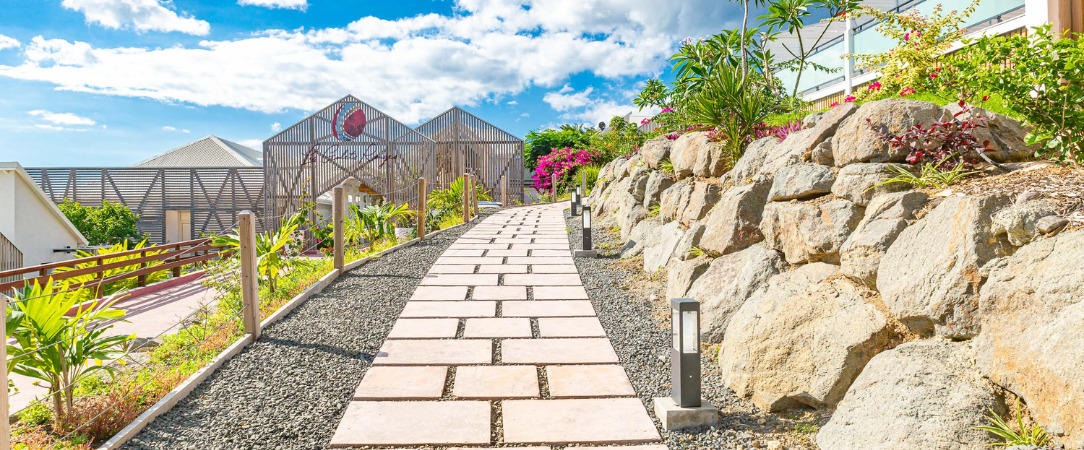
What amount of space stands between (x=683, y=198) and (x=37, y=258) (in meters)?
15.6

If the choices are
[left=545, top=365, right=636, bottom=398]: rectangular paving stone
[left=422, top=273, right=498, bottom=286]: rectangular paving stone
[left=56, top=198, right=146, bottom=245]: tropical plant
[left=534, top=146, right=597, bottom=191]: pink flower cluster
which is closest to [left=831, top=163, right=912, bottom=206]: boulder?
[left=545, top=365, right=636, bottom=398]: rectangular paving stone

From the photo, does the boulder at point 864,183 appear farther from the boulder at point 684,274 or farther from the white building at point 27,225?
the white building at point 27,225

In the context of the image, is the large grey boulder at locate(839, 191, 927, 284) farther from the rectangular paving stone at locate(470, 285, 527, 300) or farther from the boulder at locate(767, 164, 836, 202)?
the rectangular paving stone at locate(470, 285, 527, 300)

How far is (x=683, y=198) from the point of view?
6.00 metres

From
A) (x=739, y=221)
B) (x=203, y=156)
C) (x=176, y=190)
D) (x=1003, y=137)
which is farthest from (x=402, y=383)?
(x=203, y=156)

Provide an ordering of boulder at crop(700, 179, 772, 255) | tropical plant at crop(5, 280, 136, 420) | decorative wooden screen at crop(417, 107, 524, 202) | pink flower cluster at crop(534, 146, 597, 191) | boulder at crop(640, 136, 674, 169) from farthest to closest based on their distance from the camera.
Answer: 1. decorative wooden screen at crop(417, 107, 524, 202)
2. pink flower cluster at crop(534, 146, 597, 191)
3. boulder at crop(640, 136, 674, 169)
4. boulder at crop(700, 179, 772, 255)
5. tropical plant at crop(5, 280, 136, 420)

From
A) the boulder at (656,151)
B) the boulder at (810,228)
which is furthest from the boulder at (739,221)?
the boulder at (656,151)

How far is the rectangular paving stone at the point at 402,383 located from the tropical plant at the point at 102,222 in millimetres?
Result: 20280

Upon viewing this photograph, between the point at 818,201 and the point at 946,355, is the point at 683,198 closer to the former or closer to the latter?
the point at 818,201

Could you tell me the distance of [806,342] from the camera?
2.89m

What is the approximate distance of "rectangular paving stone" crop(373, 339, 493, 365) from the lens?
3.62 meters

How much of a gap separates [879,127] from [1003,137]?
686 millimetres

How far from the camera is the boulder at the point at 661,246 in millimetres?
5543

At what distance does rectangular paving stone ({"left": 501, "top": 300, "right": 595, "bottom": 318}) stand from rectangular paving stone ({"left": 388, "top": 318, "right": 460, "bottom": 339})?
1.64ft
